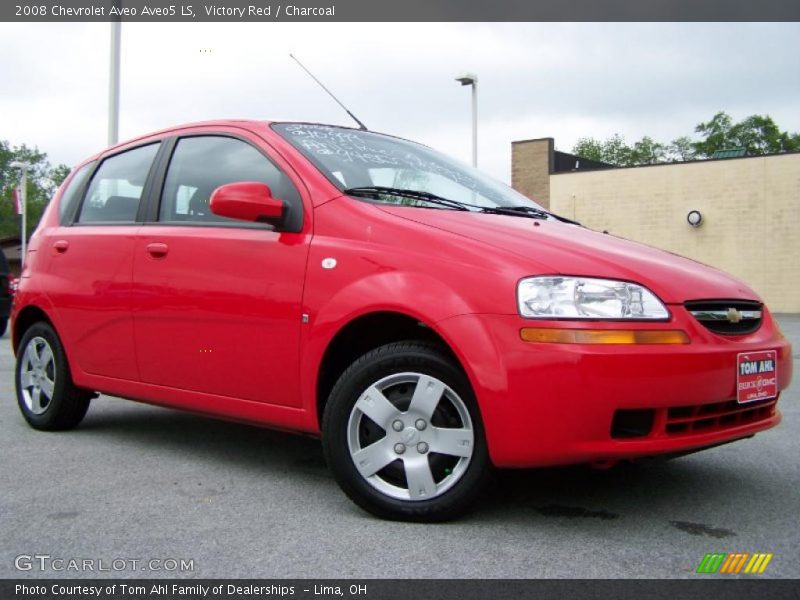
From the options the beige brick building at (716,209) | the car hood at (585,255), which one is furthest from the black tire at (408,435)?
the beige brick building at (716,209)

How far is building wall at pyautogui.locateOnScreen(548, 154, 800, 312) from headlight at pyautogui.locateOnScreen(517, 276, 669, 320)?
76.3ft

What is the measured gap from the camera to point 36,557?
9.14 ft

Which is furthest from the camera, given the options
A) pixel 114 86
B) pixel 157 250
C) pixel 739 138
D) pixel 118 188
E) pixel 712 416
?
pixel 739 138

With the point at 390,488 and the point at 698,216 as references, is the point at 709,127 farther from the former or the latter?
the point at 390,488

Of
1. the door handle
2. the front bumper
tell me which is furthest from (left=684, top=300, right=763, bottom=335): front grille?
the door handle

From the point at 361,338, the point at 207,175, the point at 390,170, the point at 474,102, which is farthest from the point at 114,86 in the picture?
the point at 361,338

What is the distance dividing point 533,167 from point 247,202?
26.6m

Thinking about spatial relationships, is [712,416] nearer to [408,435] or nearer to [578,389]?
[578,389]

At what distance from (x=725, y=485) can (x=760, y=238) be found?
23.2 metres

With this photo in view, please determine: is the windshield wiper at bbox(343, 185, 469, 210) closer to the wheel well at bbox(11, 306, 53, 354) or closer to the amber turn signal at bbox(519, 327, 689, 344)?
the amber turn signal at bbox(519, 327, 689, 344)

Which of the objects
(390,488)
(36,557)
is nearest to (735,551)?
(390,488)

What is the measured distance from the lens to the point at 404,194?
372cm

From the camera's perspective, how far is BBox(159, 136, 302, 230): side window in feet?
12.7
